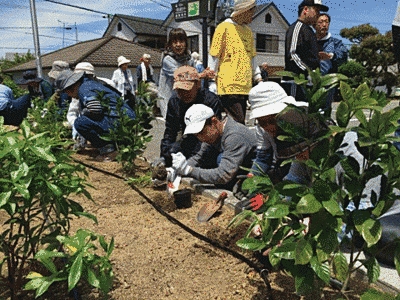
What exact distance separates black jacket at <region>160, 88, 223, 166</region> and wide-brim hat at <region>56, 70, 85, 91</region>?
128cm

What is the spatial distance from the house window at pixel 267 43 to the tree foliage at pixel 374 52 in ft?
18.8

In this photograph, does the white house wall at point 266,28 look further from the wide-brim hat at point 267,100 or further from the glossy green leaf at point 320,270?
the glossy green leaf at point 320,270

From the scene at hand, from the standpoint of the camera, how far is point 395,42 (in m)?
2.19

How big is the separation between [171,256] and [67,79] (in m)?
2.88

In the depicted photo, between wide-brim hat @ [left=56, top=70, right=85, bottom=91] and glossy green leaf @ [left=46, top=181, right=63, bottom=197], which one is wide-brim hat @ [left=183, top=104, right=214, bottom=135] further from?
wide-brim hat @ [left=56, top=70, right=85, bottom=91]

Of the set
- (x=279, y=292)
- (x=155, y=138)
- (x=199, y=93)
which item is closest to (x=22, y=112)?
(x=155, y=138)

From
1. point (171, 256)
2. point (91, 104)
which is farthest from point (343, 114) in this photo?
point (91, 104)

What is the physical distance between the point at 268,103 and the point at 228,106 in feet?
5.28

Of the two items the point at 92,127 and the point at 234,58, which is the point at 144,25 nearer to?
the point at 92,127

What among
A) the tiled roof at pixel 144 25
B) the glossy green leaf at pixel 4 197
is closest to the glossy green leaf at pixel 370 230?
the glossy green leaf at pixel 4 197

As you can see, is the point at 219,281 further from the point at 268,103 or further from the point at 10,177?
the point at 10,177

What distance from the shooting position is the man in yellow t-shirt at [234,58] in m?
3.57

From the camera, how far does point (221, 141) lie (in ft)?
9.68

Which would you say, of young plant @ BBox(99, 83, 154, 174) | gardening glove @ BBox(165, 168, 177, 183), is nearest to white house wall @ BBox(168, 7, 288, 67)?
young plant @ BBox(99, 83, 154, 174)
